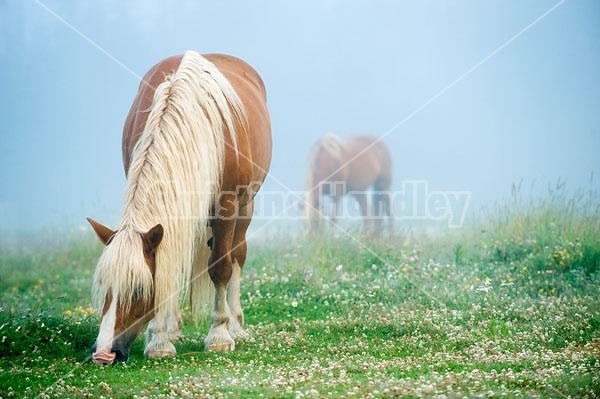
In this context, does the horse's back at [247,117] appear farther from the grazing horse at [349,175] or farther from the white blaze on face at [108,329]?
the grazing horse at [349,175]

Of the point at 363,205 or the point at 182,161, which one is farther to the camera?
the point at 363,205

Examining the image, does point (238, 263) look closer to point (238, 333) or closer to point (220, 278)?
point (238, 333)

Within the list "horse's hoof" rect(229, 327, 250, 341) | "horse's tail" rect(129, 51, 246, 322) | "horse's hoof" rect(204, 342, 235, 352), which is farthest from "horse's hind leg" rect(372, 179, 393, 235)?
"horse's tail" rect(129, 51, 246, 322)

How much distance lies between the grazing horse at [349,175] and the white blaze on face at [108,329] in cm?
686

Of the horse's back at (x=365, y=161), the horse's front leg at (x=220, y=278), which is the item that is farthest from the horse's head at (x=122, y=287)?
the horse's back at (x=365, y=161)

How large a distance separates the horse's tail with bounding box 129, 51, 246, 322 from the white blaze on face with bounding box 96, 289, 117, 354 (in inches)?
12.0

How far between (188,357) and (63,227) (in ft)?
22.5

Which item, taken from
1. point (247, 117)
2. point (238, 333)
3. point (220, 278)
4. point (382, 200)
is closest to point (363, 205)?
point (382, 200)

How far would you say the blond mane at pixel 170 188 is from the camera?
15.8 ft

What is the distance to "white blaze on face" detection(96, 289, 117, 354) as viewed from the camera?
4.76m

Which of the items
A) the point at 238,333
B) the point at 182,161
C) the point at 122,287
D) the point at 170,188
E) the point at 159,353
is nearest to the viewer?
the point at 122,287

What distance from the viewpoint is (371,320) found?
6.82 m

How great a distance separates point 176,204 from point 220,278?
3.95ft

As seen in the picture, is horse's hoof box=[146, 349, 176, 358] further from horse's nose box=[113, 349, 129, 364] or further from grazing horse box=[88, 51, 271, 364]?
horse's nose box=[113, 349, 129, 364]
